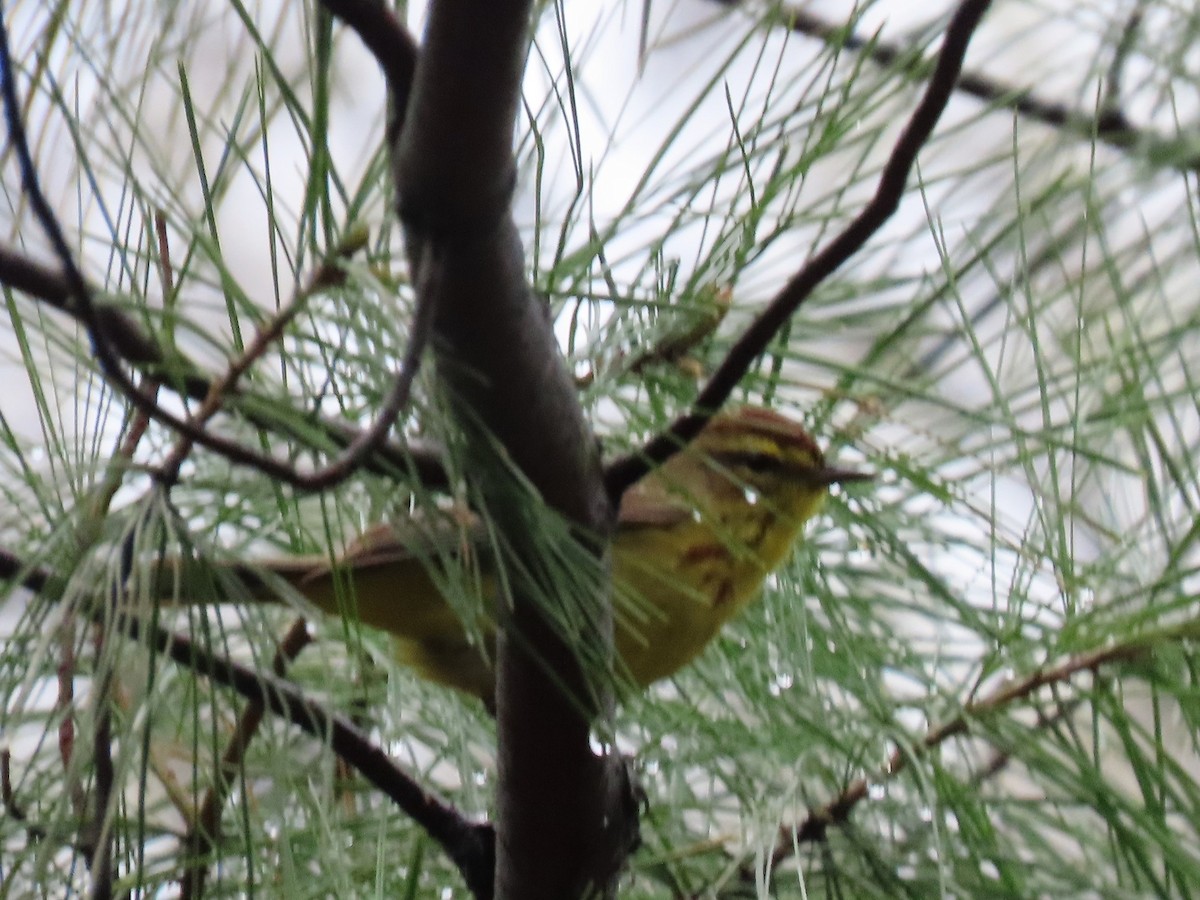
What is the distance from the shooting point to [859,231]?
2.13 feet

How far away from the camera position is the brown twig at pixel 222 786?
888 millimetres

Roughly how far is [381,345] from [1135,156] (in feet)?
1.96

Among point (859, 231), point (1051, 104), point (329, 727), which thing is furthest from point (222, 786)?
point (1051, 104)

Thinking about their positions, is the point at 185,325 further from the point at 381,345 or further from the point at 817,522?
the point at 817,522

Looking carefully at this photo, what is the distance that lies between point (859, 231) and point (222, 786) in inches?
18.9

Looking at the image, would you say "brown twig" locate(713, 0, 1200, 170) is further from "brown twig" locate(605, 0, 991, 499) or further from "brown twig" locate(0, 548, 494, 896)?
"brown twig" locate(0, 548, 494, 896)

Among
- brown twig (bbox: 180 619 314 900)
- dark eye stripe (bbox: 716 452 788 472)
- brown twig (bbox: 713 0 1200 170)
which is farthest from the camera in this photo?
dark eye stripe (bbox: 716 452 788 472)

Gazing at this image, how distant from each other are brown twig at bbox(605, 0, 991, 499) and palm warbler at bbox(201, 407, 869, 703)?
13.7 inches

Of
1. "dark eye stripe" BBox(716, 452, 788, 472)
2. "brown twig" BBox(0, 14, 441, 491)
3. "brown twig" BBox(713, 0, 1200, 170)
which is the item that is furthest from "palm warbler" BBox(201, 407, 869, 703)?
"brown twig" BBox(0, 14, 441, 491)

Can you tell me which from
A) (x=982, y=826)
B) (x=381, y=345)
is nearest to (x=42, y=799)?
(x=381, y=345)

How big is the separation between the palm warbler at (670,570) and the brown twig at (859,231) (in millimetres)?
347

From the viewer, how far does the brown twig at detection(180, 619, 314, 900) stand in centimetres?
89

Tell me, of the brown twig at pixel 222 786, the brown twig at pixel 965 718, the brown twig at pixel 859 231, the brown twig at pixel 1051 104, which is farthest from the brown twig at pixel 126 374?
the brown twig at pixel 1051 104

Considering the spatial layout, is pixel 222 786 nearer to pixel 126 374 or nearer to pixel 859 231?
pixel 126 374
